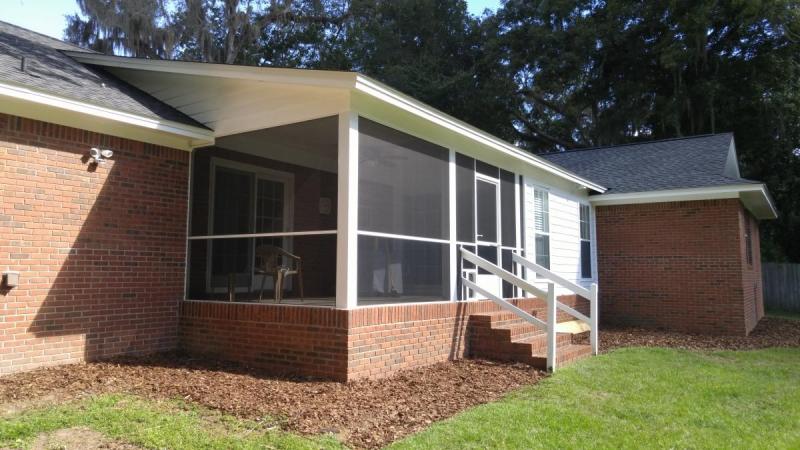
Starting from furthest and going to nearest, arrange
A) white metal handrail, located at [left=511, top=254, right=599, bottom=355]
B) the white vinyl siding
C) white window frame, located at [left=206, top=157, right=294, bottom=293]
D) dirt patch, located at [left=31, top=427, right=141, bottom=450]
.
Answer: the white vinyl siding < white metal handrail, located at [left=511, top=254, right=599, bottom=355] < white window frame, located at [left=206, top=157, right=294, bottom=293] < dirt patch, located at [left=31, top=427, right=141, bottom=450]

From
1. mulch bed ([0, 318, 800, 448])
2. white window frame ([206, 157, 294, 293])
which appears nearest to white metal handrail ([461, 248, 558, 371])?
mulch bed ([0, 318, 800, 448])

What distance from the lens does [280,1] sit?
2403cm

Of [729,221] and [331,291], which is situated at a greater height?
[729,221]

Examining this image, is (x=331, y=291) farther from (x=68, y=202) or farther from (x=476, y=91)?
(x=476, y=91)

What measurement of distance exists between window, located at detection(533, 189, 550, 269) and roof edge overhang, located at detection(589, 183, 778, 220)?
7.80 ft

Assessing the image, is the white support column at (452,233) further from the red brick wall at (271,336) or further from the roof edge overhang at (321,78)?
the red brick wall at (271,336)

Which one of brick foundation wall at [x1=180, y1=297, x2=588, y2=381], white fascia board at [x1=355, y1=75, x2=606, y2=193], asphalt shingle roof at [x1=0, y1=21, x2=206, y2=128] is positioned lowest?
brick foundation wall at [x1=180, y1=297, x2=588, y2=381]

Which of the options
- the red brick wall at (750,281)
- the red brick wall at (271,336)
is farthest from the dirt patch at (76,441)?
the red brick wall at (750,281)

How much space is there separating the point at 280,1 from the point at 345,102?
20.1 m

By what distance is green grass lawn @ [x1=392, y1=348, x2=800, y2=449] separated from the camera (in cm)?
445

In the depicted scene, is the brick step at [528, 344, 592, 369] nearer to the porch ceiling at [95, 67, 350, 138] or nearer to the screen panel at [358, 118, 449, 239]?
the screen panel at [358, 118, 449, 239]

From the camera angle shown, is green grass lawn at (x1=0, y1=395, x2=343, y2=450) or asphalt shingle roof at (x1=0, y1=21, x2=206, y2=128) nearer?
green grass lawn at (x1=0, y1=395, x2=343, y2=450)

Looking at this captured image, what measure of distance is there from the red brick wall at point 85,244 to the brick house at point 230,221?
0.02m

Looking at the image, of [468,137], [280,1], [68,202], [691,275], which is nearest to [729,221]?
[691,275]
